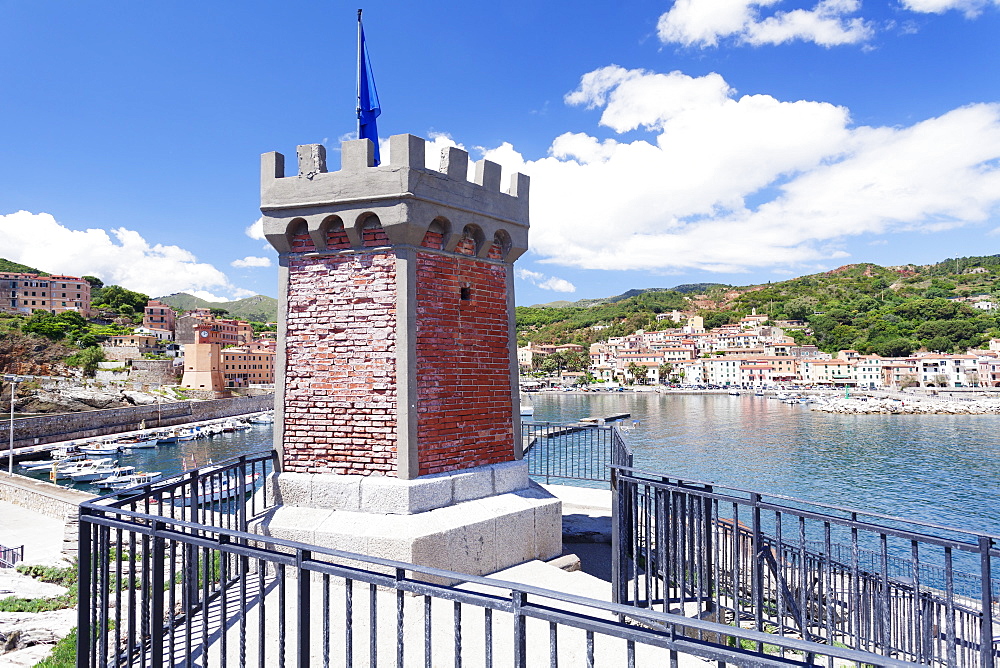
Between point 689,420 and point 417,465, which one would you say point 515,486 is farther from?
point 689,420

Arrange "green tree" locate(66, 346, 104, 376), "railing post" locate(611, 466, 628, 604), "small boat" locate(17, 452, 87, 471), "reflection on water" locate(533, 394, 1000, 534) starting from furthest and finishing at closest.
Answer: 1. "green tree" locate(66, 346, 104, 376)
2. "small boat" locate(17, 452, 87, 471)
3. "reflection on water" locate(533, 394, 1000, 534)
4. "railing post" locate(611, 466, 628, 604)

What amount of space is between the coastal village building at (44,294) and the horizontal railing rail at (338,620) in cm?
11836

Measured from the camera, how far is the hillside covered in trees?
111 m

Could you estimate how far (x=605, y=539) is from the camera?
26.7 feet

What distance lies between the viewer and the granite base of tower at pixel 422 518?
5328 millimetres

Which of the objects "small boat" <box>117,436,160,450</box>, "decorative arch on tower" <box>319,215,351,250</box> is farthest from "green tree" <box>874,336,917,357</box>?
"decorative arch on tower" <box>319,215,351,250</box>

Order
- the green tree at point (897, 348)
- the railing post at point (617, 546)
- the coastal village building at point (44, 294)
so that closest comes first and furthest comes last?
the railing post at point (617, 546)
the coastal village building at point (44, 294)
the green tree at point (897, 348)

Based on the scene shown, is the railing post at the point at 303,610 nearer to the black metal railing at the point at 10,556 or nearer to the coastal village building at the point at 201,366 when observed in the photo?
the black metal railing at the point at 10,556

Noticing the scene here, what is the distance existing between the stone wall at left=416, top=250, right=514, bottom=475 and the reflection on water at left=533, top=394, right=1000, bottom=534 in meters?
10.0

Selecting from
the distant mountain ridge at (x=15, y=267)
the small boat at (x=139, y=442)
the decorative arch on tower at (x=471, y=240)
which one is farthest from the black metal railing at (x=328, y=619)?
the distant mountain ridge at (x=15, y=267)

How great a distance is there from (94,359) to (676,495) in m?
86.5

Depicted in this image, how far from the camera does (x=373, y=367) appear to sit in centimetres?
584

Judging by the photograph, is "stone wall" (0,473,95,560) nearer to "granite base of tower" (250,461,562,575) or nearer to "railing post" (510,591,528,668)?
"granite base of tower" (250,461,562,575)

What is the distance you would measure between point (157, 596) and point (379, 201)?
12.8ft
